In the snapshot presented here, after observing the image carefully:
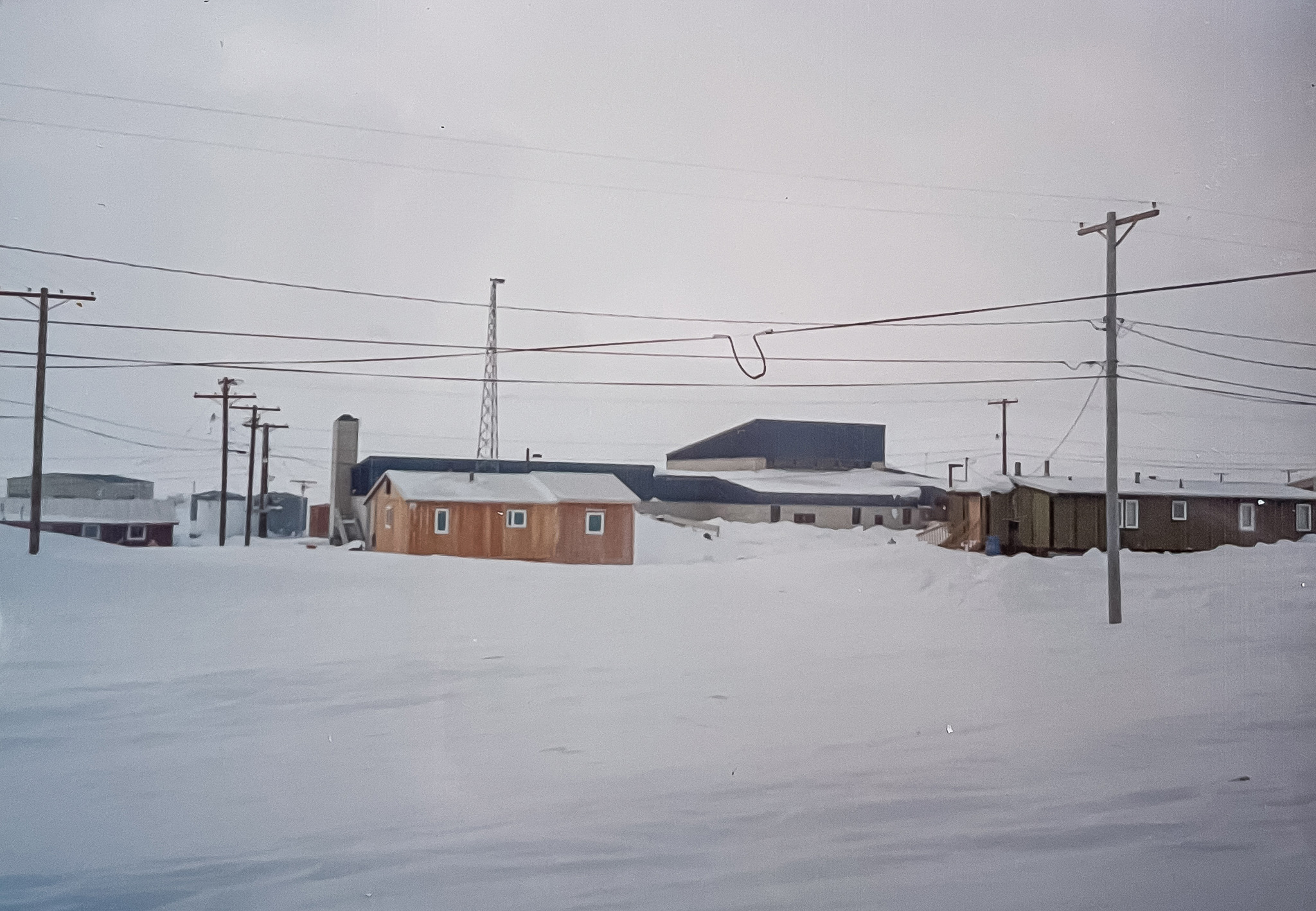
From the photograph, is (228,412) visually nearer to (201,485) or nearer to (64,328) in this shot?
Result: (201,485)

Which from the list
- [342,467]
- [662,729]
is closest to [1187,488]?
[662,729]

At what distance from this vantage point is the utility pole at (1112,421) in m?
3.02

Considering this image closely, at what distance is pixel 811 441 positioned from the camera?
305 cm

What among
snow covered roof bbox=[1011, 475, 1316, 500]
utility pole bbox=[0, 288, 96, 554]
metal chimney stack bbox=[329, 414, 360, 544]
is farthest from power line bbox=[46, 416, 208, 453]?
snow covered roof bbox=[1011, 475, 1316, 500]

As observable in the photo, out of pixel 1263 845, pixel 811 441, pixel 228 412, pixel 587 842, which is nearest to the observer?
pixel 587 842

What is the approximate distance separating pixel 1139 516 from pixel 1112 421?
1.22ft

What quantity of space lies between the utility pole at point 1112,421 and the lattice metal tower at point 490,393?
220 centimetres

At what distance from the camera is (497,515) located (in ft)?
9.13

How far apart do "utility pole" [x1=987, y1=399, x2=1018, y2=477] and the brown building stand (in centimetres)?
6

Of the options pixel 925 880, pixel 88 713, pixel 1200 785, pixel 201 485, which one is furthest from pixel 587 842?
pixel 1200 785

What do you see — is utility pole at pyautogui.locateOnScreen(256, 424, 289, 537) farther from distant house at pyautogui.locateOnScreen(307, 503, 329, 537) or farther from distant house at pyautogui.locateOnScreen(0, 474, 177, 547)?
distant house at pyautogui.locateOnScreen(0, 474, 177, 547)

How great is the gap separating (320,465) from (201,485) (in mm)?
406

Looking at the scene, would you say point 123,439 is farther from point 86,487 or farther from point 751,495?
point 751,495

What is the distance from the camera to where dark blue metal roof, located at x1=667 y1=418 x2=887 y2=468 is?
119 inches
